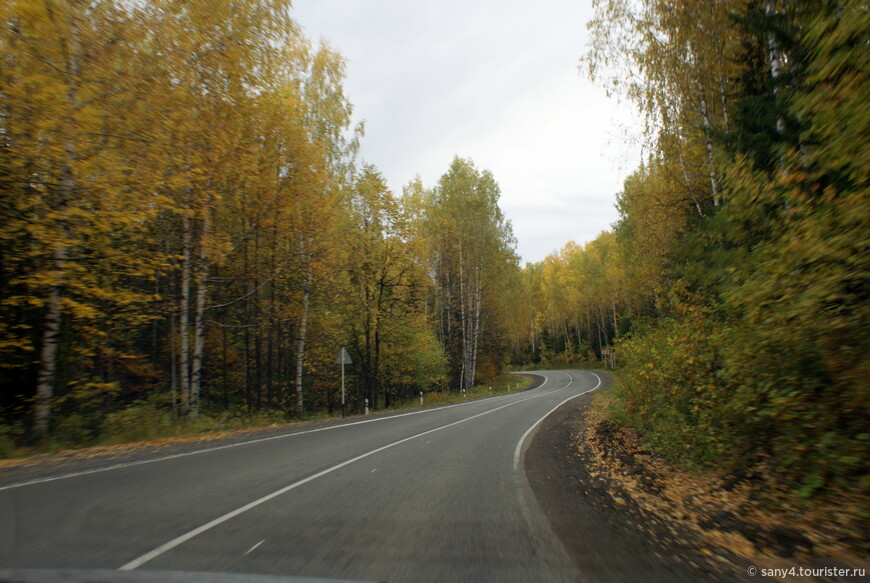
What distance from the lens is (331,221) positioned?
17844 mm

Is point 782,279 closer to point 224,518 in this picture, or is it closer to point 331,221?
point 224,518

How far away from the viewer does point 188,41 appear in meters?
10.9

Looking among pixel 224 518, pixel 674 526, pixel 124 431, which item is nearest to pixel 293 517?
pixel 224 518

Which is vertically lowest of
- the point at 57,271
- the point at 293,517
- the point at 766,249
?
Answer: the point at 293,517

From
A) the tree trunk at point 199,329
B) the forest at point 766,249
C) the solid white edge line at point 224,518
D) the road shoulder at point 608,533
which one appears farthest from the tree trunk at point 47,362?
the forest at point 766,249

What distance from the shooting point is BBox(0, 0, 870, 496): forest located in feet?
16.3

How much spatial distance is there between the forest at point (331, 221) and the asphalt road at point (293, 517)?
3.38 m

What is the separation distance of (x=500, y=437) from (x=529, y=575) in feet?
26.4

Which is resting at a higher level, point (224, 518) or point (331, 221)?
point (331, 221)

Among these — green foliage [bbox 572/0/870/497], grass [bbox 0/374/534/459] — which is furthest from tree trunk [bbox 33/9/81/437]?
green foliage [bbox 572/0/870/497]

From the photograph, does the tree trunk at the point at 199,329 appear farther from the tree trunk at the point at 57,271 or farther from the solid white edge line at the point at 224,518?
the solid white edge line at the point at 224,518

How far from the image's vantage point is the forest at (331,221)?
496 cm

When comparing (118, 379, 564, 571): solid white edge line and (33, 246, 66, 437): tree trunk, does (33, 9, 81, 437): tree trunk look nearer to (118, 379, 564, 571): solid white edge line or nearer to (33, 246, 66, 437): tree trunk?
(33, 246, 66, 437): tree trunk

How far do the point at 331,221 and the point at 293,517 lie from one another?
14.2 metres
